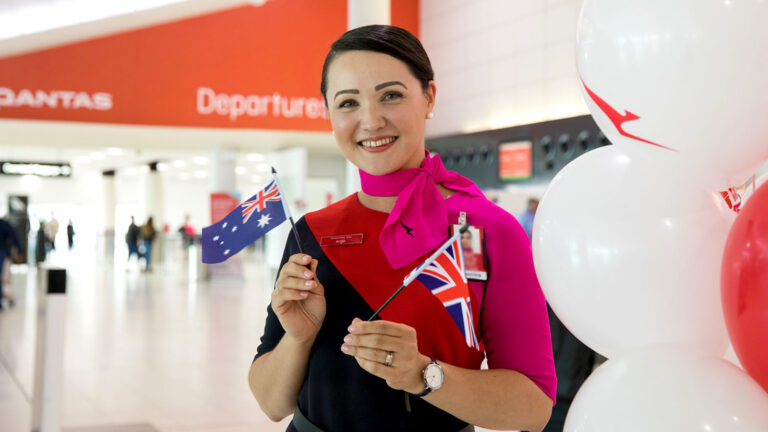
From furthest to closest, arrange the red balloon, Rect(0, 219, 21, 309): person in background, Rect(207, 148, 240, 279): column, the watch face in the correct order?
Rect(207, 148, 240, 279): column
Rect(0, 219, 21, 309): person in background
the watch face
the red balloon

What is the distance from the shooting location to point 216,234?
152 centimetres

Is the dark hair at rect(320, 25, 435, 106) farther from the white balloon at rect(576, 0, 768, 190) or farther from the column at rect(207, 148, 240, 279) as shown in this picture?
the column at rect(207, 148, 240, 279)

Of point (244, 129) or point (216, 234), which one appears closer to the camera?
point (216, 234)

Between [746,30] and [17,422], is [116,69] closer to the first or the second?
[17,422]

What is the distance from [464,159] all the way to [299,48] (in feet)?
11.3

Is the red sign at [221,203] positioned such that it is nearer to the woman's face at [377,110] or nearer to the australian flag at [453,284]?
the woman's face at [377,110]

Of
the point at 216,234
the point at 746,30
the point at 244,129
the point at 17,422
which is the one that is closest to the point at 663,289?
the point at 746,30

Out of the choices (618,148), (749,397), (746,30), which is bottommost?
(749,397)

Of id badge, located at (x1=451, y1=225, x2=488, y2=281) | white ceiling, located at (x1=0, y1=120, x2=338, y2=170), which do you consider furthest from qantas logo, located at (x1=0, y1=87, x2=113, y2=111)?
id badge, located at (x1=451, y1=225, x2=488, y2=281)

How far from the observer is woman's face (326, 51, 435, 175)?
1.33 meters

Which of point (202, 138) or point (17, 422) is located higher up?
point (202, 138)

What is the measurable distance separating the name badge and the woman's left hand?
269 millimetres

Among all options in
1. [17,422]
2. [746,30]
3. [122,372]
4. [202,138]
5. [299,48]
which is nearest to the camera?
[746,30]

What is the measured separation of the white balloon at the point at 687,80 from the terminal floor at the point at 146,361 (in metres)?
4.01
